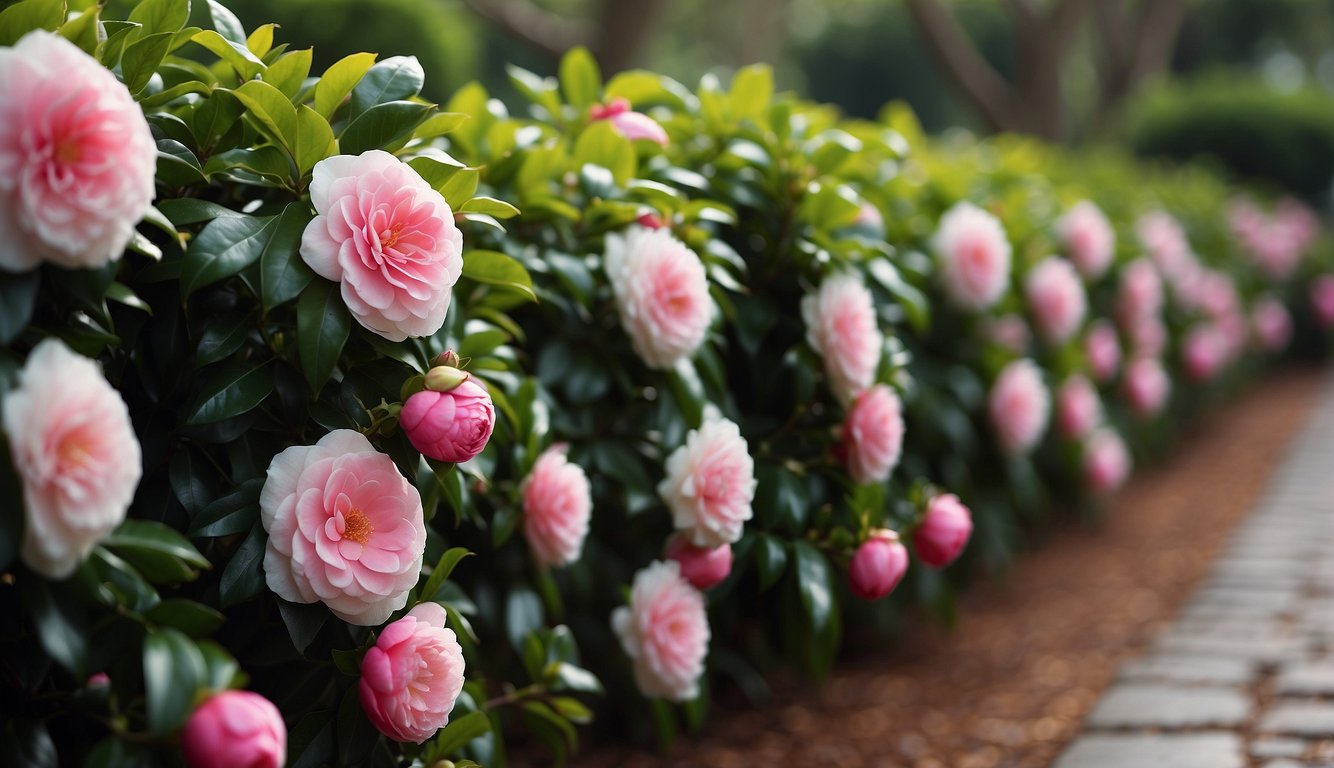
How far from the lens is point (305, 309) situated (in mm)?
1335

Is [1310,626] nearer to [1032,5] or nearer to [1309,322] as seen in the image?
[1309,322]

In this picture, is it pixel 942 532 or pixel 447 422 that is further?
pixel 942 532

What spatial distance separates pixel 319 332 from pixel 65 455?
0.32 m

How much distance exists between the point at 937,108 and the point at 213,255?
30.0 m

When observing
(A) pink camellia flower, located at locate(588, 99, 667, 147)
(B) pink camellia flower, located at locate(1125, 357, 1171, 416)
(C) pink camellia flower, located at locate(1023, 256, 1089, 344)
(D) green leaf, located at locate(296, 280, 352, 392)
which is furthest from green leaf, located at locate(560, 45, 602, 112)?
(B) pink camellia flower, located at locate(1125, 357, 1171, 416)

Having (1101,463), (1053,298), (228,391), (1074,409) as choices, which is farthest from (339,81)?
(1101,463)

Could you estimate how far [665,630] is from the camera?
1940mm

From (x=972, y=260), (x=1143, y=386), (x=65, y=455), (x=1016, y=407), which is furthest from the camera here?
(x=1143, y=386)

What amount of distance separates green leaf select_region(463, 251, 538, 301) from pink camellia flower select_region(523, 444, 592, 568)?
33 cm

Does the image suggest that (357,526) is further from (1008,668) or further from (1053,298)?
(1053,298)

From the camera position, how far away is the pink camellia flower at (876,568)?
1941 mm

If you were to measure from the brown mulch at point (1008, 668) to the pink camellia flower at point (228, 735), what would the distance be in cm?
142

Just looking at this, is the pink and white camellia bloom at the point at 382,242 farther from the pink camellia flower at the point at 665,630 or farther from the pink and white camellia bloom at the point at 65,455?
the pink camellia flower at the point at 665,630

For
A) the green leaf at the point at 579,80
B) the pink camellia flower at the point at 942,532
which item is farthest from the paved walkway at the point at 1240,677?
the green leaf at the point at 579,80
